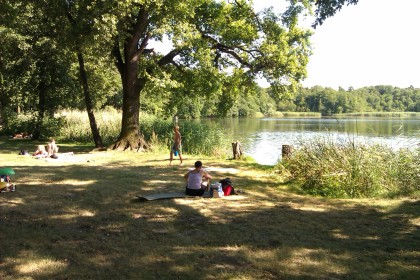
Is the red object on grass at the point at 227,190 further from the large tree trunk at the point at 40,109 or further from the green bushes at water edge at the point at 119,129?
the large tree trunk at the point at 40,109

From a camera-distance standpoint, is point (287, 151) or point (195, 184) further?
point (287, 151)

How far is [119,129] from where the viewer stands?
70.9 feet

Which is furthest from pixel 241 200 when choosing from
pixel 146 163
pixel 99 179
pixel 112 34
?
Result: pixel 112 34

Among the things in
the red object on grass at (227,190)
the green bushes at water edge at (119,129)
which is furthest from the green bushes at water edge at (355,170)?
the green bushes at water edge at (119,129)

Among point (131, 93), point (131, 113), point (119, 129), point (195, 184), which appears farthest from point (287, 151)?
point (119, 129)

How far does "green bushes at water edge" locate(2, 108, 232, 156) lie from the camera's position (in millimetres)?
19391

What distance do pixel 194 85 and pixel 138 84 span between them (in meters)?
2.87

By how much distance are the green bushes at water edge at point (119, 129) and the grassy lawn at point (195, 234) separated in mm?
9520

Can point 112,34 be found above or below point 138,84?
above

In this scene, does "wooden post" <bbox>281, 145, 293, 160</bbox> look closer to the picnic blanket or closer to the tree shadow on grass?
the tree shadow on grass

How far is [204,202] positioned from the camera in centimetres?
802

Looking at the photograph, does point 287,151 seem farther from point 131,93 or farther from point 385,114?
point 385,114

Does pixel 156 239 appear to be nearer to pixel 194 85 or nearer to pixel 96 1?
pixel 96 1

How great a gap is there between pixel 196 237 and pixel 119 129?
55.1 ft
